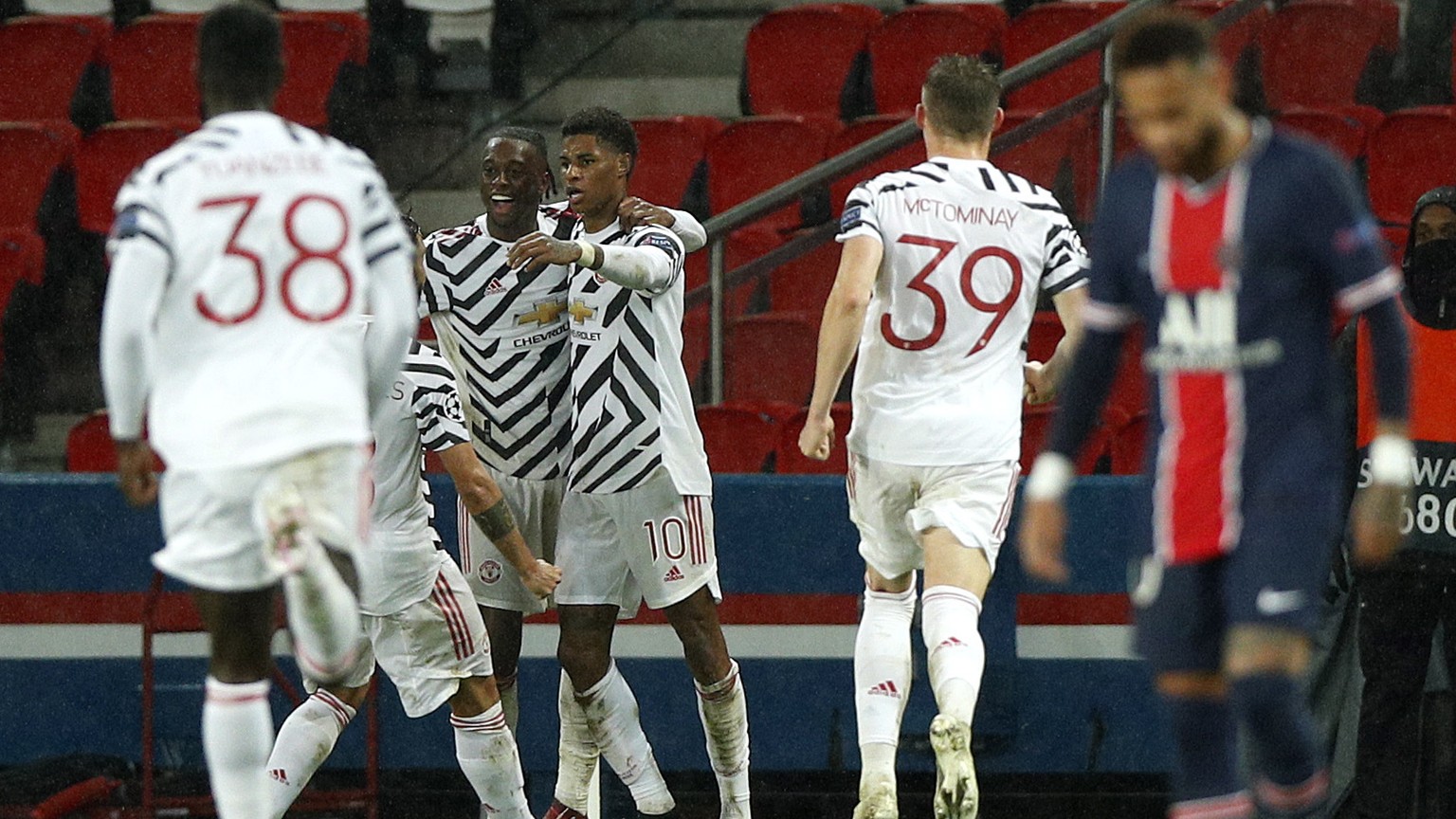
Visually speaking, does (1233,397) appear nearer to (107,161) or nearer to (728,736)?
(728,736)

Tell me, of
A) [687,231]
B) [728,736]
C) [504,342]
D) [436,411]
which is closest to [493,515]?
[436,411]

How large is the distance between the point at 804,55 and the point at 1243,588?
6849 millimetres

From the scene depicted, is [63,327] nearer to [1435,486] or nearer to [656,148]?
[656,148]

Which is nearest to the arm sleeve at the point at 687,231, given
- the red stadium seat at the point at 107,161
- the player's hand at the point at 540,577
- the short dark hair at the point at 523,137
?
the short dark hair at the point at 523,137

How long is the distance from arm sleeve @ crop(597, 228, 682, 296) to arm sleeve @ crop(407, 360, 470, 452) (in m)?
0.58

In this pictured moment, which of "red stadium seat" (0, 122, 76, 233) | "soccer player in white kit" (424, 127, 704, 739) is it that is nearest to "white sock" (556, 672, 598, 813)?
"soccer player in white kit" (424, 127, 704, 739)

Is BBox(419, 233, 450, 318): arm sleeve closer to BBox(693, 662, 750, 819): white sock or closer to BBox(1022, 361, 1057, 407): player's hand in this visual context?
BBox(693, 662, 750, 819): white sock

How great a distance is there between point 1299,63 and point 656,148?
3033 mm

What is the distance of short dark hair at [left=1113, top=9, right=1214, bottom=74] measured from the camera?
149 inches

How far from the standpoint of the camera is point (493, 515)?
577 centimetres

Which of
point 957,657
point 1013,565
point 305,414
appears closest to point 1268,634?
point 957,657

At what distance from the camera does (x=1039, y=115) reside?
7.59 metres

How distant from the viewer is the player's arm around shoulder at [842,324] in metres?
5.51

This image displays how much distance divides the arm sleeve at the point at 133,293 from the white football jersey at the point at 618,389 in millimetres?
2049
